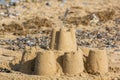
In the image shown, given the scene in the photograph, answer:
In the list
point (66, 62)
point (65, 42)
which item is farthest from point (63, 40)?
point (66, 62)

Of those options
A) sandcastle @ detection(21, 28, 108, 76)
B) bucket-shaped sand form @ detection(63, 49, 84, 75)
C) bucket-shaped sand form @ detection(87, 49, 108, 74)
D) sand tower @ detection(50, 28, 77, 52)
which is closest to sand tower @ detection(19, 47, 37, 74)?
sandcastle @ detection(21, 28, 108, 76)

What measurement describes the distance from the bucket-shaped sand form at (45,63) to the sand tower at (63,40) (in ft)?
2.87

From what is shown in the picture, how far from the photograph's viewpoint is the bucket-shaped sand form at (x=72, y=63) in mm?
8797

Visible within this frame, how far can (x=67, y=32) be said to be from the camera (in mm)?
9805

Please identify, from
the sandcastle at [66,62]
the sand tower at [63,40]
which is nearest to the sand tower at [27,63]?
the sandcastle at [66,62]

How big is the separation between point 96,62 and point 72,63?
49 cm

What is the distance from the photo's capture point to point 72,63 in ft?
28.9

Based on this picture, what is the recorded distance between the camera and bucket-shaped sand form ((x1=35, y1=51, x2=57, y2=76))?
8.80 metres

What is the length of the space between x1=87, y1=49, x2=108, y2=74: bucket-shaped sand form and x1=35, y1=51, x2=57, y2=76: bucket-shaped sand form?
2.22 feet

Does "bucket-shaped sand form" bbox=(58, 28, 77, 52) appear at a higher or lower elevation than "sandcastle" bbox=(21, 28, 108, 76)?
higher

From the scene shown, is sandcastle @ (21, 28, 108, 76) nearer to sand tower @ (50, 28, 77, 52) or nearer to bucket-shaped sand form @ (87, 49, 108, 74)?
bucket-shaped sand form @ (87, 49, 108, 74)

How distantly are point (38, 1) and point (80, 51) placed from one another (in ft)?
35.6

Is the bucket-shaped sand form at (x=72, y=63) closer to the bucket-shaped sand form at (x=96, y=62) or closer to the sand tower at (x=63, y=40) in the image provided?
the bucket-shaped sand form at (x=96, y=62)

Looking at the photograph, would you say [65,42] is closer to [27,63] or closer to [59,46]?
[59,46]
